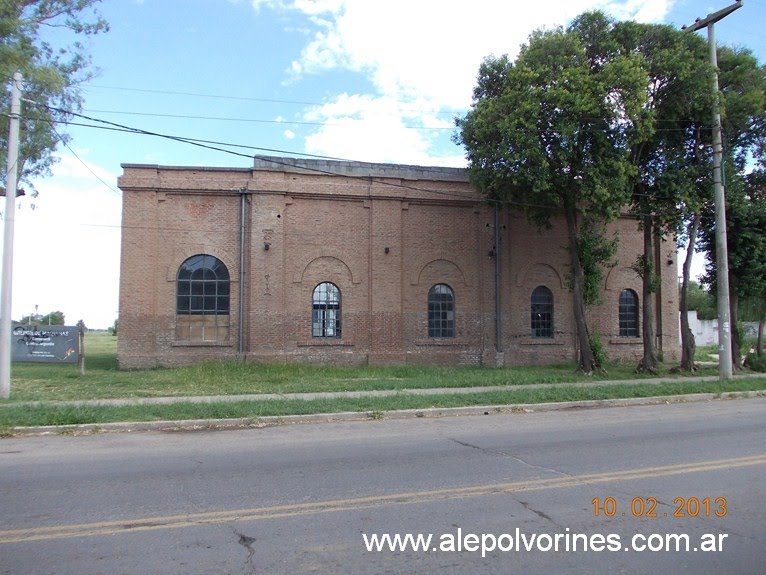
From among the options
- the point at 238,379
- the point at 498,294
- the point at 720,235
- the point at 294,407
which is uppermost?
the point at 720,235

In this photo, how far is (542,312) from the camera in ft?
82.8

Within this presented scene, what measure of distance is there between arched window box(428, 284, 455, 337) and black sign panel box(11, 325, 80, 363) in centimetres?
1286

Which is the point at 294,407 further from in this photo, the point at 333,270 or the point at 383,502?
the point at 333,270

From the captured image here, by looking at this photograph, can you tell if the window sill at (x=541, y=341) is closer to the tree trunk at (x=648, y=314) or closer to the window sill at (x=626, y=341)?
the window sill at (x=626, y=341)

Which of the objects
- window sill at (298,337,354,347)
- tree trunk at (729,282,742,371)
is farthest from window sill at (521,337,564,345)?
window sill at (298,337,354,347)

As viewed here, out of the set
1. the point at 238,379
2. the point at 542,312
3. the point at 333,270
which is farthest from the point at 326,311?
the point at 542,312

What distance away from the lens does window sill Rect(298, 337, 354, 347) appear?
22359 mm

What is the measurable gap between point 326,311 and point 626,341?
44.5 feet

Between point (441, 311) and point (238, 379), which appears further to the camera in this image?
point (441, 311)

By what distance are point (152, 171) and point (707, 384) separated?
19.9 m

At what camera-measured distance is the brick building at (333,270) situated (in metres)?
21.7

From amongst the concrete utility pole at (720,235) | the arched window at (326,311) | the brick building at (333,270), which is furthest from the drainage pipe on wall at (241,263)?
the concrete utility pole at (720,235)

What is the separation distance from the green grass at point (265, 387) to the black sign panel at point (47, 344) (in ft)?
1.65

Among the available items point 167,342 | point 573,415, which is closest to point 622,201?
point 573,415
